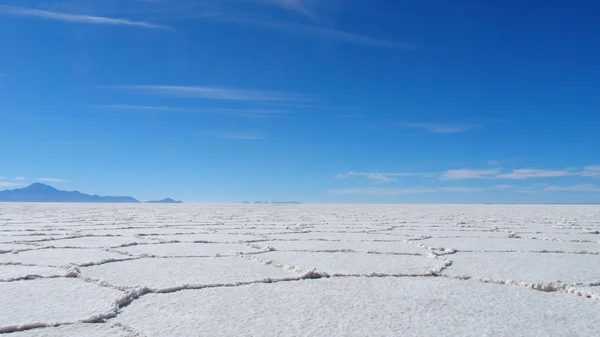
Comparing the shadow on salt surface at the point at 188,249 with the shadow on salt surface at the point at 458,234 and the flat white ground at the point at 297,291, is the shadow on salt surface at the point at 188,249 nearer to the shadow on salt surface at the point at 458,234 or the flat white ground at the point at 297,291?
the flat white ground at the point at 297,291

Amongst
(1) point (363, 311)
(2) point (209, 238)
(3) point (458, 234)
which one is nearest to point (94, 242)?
(2) point (209, 238)

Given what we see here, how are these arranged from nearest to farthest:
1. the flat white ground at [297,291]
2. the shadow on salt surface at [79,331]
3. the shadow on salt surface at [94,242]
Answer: the shadow on salt surface at [79,331]
the flat white ground at [297,291]
the shadow on salt surface at [94,242]

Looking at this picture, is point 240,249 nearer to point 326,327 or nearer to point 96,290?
point 96,290

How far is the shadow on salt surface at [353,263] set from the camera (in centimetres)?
246

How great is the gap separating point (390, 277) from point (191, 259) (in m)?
1.23

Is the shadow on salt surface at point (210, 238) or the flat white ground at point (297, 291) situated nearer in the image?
the flat white ground at point (297, 291)

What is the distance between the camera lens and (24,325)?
1470mm

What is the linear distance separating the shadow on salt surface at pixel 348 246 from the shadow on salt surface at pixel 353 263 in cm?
25

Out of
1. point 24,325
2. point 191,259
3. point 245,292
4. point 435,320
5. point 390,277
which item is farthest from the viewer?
point 191,259

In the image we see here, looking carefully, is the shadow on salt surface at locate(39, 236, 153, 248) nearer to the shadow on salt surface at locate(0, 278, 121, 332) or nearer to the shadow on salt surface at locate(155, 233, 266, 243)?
the shadow on salt surface at locate(155, 233, 266, 243)

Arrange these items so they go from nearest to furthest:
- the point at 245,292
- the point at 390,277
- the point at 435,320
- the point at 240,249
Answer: the point at 435,320 → the point at 245,292 → the point at 390,277 → the point at 240,249

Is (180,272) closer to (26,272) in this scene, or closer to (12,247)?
(26,272)

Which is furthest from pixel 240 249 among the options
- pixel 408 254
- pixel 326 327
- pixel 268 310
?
pixel 326 327

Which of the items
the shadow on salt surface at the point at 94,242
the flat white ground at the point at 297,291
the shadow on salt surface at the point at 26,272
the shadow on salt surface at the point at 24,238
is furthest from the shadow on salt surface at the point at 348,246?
the shadow on salt surface at the point at 24,238
